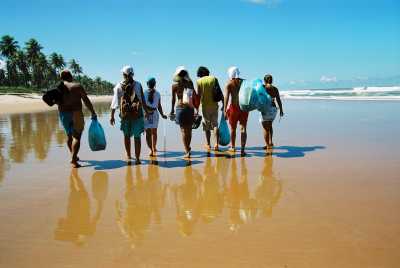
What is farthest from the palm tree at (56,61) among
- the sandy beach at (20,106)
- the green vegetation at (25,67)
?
the sandy beach at (20,106)

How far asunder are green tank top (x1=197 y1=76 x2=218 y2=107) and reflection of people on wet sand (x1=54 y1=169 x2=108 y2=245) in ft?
9.02

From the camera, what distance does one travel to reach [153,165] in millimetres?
5785

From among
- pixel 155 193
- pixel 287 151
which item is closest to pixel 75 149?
pixel 155 193

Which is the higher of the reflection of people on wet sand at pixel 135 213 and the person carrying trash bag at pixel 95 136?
the person carrying trash bag at pixel 95 136

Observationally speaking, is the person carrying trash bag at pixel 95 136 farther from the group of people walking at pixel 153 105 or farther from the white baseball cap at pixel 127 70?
the white baseball cap at pixel 127 70

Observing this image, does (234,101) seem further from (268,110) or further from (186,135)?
(186,135)

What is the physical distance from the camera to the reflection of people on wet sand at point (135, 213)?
9.64 feet

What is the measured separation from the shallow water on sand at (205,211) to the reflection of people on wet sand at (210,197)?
0.04 feet

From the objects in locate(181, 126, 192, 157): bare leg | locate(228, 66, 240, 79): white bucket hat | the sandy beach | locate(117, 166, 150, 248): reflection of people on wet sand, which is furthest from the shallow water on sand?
the sandy beach

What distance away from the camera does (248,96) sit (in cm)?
653

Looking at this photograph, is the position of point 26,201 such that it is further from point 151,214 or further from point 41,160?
point 41,160

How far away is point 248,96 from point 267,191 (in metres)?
2.83

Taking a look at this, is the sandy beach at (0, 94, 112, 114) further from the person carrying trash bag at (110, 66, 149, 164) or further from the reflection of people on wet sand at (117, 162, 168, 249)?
the reflection of people on wet sand at (117, 162, 168, 249)

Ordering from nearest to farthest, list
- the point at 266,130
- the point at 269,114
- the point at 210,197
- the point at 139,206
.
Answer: the point at 139,206 < the point at 210,197 < the point at 269,114 < the point at 266,130
